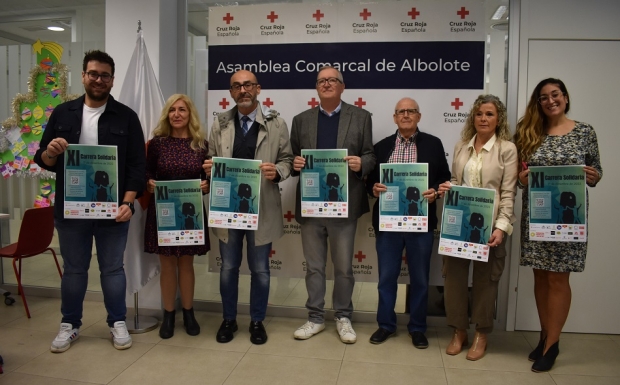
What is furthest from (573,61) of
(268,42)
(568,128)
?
(268,42)

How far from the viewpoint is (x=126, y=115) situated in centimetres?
299

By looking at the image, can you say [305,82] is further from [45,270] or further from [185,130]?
[45,270]

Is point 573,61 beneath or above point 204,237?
above

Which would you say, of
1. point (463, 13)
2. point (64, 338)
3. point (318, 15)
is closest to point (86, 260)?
point (64, 338)

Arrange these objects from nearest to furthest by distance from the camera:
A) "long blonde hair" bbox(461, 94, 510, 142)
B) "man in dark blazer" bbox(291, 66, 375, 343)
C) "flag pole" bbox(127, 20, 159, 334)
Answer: "long blonde hair" bbox(461, 94, 510, 142)
"man in dark blazer" bbox(291, 66, 375, 343)
"flag pole" bbox(127, 20, 159, 334)

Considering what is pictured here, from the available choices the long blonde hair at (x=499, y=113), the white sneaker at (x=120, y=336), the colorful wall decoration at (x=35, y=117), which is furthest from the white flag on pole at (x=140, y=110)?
the long blonde hair at (x=499, y=113)

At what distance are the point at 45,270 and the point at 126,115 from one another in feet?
7.19

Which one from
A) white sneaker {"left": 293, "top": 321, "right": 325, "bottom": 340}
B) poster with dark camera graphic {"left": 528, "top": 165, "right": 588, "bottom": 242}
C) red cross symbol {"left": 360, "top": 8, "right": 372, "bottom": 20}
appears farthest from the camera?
red cross symbol {"left": 360, "top": 8, "right": 372, "bottom": 20}

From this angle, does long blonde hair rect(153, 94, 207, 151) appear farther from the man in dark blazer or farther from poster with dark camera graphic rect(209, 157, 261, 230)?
the man in dark blazer

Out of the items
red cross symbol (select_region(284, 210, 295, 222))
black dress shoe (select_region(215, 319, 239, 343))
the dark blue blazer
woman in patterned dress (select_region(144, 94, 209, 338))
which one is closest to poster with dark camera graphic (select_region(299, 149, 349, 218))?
red cross symbol (select_region(284, 210, 295, 222))

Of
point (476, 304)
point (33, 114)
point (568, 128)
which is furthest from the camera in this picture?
point (33, 114)

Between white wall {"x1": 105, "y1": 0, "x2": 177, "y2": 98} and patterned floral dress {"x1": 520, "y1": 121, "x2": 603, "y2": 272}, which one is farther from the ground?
white wall {"x1": 105, "y1": 0, "x2": 177, "y2": 98}

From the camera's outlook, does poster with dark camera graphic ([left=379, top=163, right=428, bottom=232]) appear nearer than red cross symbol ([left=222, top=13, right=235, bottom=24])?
Yes

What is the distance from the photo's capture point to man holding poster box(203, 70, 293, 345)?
9.92ft
